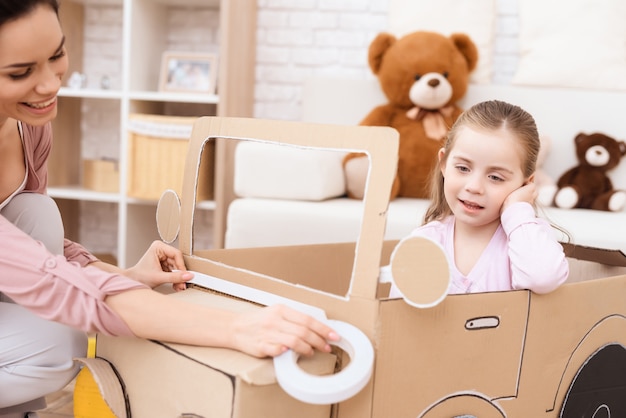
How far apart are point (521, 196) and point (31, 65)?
2.28 feet

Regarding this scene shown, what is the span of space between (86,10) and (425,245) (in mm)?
2391

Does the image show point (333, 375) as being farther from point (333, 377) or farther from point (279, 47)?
point (279, 47)

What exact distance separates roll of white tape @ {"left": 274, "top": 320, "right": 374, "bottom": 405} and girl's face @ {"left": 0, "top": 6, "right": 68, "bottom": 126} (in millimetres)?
444

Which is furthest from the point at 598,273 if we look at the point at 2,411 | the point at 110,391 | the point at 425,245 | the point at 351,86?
the point at 351,86

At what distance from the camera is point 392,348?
2.38ft

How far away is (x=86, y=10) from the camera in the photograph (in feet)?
8.87

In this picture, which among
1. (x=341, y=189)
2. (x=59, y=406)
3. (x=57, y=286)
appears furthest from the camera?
(x=341, y=189)

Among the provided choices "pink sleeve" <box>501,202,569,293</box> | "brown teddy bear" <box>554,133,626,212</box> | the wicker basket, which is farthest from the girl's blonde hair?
the wicker basket

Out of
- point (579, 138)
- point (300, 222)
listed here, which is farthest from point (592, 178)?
point (300, 222)

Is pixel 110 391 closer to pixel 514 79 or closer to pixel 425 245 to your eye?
pixel 425 245

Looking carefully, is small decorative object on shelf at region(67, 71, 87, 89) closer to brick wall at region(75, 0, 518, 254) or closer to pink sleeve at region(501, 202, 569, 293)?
brick wall at region(75, 0, 518, 254)

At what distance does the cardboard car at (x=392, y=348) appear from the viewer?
2.30 ft

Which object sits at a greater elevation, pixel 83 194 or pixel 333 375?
pixel 333 375

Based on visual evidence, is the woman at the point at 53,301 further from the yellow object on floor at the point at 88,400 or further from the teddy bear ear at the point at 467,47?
the teddy bear ear at the point at 467,47
